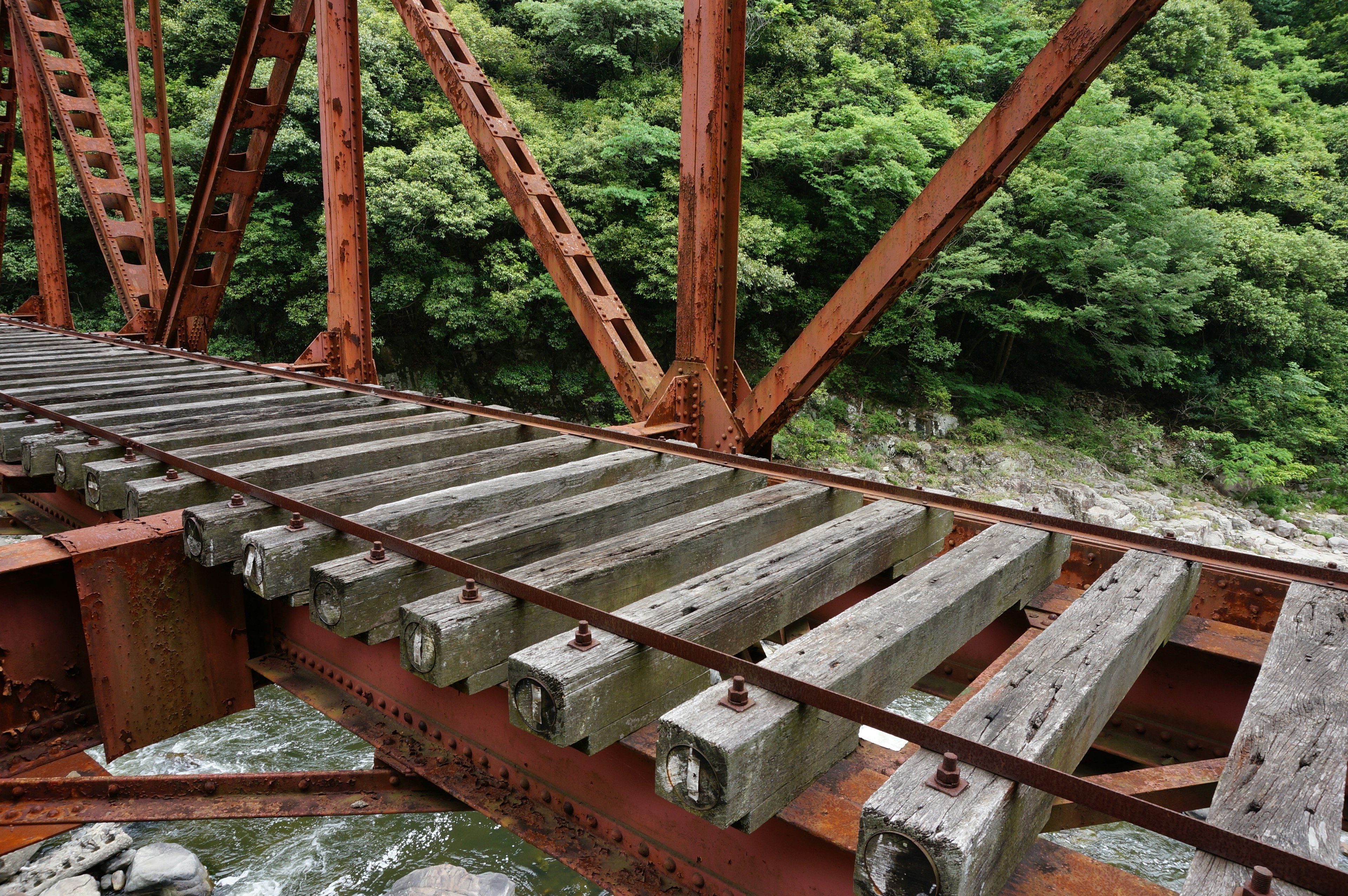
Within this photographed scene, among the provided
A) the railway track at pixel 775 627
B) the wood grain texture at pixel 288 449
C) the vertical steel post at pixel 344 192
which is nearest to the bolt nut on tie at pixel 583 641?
the railway track at pixel 775 627

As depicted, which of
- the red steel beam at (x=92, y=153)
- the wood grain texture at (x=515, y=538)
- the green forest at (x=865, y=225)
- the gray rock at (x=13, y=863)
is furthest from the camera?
the green forest at (x=865, y=225)

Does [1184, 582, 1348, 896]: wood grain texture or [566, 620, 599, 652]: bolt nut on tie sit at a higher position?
[566, 620, 599, 652]: bolt nut on tie

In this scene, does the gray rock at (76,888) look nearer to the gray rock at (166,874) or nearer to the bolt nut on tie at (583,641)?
the gray rock at (166,874)

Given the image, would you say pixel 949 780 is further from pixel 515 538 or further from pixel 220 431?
pixel 220 431

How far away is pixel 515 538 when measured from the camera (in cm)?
200

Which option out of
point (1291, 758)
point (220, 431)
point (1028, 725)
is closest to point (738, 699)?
point (1028, 725)

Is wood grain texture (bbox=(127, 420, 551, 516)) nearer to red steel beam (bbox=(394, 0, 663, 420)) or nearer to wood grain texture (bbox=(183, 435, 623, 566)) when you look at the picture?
wood grain texture (bbox=(183, 435, 623, 566))

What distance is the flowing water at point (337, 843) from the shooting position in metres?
5.44

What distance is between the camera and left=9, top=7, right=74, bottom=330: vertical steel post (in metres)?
10.5

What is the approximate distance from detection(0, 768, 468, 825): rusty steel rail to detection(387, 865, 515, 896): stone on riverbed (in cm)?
338

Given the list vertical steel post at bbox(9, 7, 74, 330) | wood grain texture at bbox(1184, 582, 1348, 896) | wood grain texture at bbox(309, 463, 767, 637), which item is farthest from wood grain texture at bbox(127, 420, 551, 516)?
vertical steel post at bbox(9, 7, 74, 330)

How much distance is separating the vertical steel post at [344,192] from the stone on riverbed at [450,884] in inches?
131

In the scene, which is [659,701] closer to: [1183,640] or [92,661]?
[1183,640]

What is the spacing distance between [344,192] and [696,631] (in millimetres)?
4714
